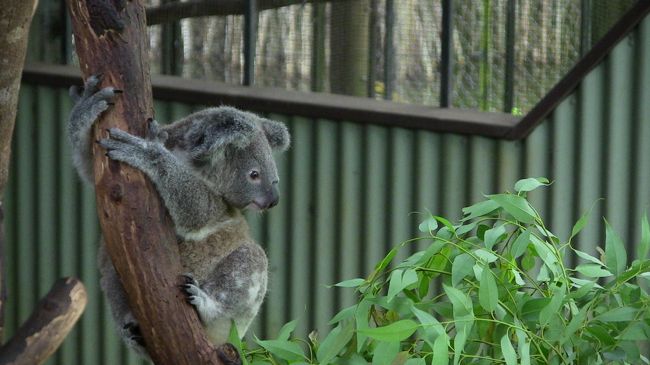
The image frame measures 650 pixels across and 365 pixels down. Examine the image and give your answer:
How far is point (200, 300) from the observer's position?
2932 millimetres

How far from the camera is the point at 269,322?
5.11 metres

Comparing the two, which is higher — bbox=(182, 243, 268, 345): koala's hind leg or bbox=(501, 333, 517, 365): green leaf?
bbox=(501, 333, 517, 365): green leaf

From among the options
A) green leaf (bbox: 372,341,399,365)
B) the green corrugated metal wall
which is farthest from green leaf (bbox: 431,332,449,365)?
the green corrugated metal wall

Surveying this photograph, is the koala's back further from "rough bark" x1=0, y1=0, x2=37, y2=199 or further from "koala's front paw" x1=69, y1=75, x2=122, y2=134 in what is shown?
"rough bark" x1=0, y1=0, x2=37, y2=199

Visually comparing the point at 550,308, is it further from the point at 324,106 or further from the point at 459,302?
the point at 324,106

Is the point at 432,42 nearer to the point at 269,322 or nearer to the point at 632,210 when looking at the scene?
the point at 632,210

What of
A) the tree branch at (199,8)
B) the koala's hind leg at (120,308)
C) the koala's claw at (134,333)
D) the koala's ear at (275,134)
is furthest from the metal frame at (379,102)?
the koala's claw at (134,333)

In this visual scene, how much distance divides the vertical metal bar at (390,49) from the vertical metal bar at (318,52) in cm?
30

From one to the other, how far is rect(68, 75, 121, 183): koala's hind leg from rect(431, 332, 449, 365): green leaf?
102cm

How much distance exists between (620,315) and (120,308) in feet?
4.89

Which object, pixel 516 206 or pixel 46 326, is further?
pixel 46 326

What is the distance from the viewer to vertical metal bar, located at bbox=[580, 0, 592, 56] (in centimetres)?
445

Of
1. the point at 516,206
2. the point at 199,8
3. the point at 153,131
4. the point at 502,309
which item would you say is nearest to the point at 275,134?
the point at 153,131

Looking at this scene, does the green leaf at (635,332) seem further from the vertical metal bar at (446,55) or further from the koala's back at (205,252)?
the vertical metal bar at (446,55)
